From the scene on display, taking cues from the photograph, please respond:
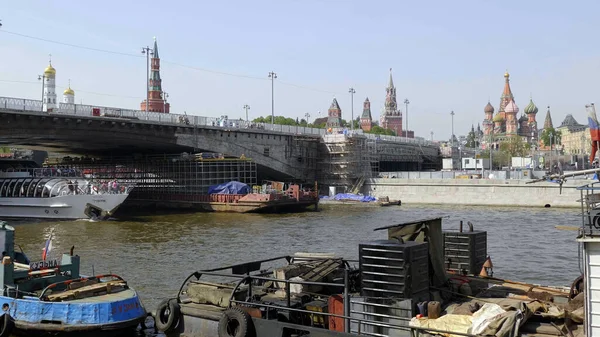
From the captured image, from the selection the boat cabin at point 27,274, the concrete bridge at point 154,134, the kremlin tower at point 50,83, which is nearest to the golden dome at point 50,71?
the kremlin tower at point 50,83

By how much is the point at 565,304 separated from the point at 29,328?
13230 mm

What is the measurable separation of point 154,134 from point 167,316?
50985 mm

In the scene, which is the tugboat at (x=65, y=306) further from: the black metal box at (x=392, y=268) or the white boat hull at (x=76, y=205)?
A: the white boat hull at (x=76, y=205)

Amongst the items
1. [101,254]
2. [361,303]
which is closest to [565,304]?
[361,303]

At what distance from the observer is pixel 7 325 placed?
51.3 feet

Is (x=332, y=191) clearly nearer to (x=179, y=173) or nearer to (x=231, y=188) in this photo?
(x=231, y=188)

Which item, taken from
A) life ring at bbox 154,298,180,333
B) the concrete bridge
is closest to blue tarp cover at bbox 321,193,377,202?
the concrete bridge

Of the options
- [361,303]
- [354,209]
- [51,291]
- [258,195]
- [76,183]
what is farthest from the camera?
[354,209]

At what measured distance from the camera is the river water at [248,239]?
90.5ft

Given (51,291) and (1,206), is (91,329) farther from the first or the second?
(1,206)

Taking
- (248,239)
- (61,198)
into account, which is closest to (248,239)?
(248,239)

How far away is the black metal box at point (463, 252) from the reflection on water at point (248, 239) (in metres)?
10.1

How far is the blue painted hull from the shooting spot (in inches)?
607

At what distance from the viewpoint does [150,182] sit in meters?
80.7
